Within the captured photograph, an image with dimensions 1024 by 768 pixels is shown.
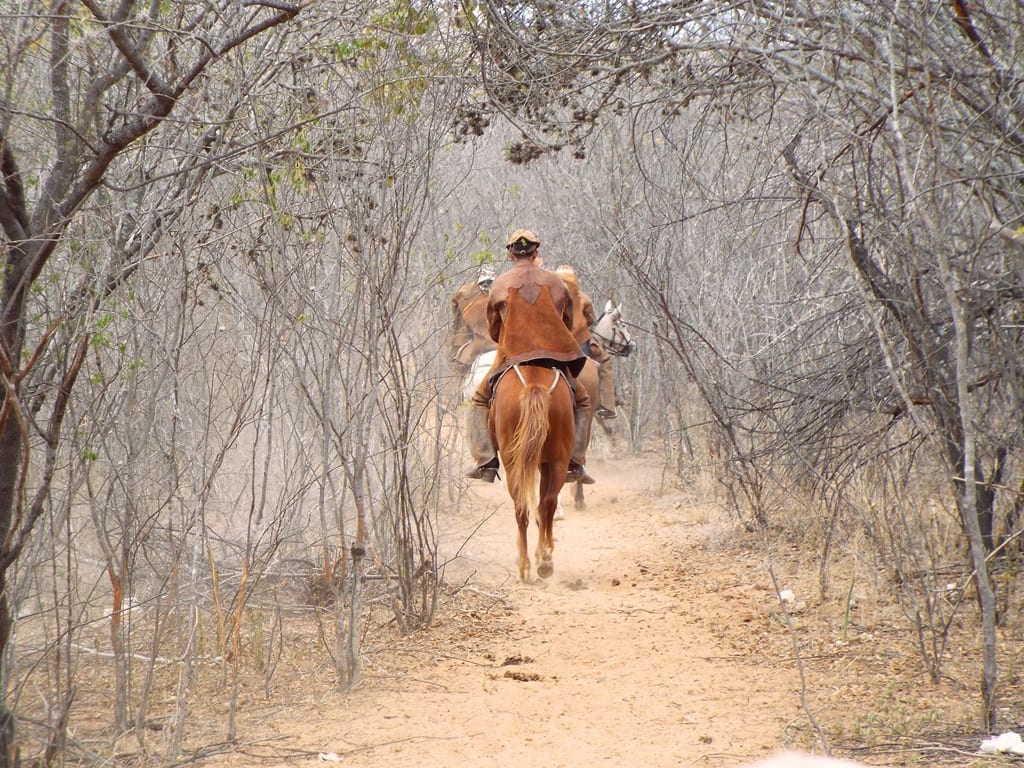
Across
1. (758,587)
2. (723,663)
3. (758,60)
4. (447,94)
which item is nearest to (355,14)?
(447,94)

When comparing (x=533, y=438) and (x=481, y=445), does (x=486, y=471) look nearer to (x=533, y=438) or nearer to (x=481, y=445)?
(x=481, y=445)

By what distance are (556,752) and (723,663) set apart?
1.71 metres

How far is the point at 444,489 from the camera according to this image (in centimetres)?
1310

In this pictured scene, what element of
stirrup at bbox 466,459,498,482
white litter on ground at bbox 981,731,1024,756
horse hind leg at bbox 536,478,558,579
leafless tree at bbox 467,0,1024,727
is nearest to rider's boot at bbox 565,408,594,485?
horse hind leg at bbox 536,478,558,579

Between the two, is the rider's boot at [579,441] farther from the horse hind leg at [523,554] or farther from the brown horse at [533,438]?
the horse hind leg at [523,554]

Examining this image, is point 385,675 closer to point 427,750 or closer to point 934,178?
point 427,750

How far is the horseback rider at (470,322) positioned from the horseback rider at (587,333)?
2.12 feet

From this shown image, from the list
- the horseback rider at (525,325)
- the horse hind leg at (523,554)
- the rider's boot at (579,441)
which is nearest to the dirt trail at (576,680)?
the horse hind leg at (523,554)

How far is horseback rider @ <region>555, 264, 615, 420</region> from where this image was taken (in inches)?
330

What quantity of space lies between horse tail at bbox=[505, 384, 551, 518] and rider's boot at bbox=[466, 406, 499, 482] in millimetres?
532

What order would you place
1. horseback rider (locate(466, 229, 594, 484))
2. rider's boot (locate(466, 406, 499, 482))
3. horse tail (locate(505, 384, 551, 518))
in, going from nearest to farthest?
horse tail (locate(505, 384, 551, 518))
horseback rider (locate(466, 229, 594, 484))
rider's boot (locate(466, 406, 499, 482))

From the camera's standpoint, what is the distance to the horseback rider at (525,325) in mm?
7930

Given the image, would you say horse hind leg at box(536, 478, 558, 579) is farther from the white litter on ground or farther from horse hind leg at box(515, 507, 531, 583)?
the white litter on ground

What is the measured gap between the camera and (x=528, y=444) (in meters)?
7.68
